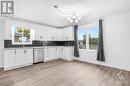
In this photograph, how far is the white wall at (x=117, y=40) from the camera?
11.6ft

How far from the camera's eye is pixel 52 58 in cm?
566

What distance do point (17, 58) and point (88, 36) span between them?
13.3 ft

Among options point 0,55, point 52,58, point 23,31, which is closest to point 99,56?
point 52,58

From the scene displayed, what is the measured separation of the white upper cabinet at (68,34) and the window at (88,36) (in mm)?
547

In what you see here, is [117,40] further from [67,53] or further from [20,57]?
[20,57]

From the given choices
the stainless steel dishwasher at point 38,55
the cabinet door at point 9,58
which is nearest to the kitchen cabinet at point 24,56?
the cabinet door at point 9,58

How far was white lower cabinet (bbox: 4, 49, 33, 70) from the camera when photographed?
3.59 metres

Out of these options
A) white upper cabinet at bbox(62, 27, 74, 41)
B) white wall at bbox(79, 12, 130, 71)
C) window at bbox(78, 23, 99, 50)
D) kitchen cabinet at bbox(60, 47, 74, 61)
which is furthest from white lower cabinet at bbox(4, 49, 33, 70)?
white wall at bbox(79, 12, 130, 71)

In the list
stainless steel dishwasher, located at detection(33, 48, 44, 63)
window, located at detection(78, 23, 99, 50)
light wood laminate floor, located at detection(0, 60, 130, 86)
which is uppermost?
window, located at detection(78, 23, 99, 50)

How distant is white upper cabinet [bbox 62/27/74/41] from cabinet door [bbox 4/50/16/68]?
3415 mm

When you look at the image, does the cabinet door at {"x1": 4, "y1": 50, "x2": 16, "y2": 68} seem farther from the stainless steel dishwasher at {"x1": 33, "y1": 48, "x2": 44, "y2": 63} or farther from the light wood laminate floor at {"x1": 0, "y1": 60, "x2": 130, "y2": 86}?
the stainless steel dishwasher at {"x1": 33, "y1": 48, "x2": 44, "y2": 63}

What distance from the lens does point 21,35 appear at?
15.8ft

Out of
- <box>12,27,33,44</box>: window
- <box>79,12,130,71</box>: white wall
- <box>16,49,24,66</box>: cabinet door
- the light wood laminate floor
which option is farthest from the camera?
<box>12,27,33,44</box>: window

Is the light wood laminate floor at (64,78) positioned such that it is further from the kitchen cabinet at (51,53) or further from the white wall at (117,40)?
the kitchen cabinet at (51,53)
